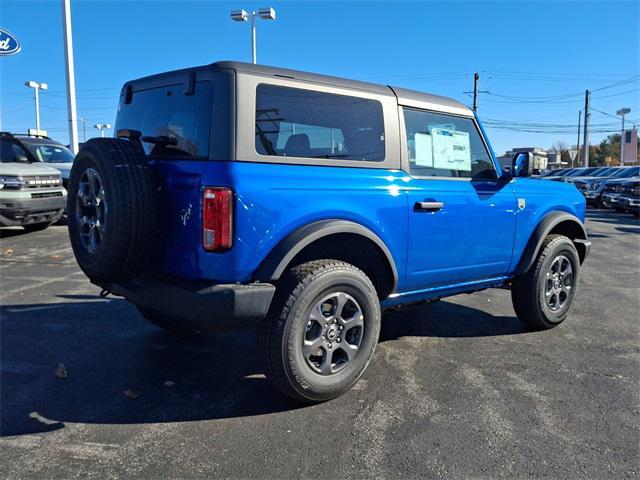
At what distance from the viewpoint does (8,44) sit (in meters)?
11.2

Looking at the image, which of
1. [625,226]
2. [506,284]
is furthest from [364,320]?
[625,226]

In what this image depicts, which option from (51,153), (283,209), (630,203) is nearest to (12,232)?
(51,153)

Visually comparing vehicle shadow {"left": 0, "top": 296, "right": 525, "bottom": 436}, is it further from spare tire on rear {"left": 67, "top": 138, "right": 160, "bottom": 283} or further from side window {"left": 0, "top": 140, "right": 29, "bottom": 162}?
side window {"left": 0, "top": 140, "right": 29, "bottom": 162}

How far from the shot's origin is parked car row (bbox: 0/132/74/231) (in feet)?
29.4

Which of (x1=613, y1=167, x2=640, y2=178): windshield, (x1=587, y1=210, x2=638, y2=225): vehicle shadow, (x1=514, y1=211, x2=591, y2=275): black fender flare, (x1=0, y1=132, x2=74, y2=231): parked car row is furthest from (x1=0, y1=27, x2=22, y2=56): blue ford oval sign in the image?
(x1=613, y1=167, x2=640, y2=178): windshield

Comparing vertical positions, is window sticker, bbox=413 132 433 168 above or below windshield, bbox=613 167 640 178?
below

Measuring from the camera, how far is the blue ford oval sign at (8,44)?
1097 centimetres

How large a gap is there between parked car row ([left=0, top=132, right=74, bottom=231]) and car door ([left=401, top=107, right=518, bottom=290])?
8001 mm

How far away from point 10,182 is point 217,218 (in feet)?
26.2

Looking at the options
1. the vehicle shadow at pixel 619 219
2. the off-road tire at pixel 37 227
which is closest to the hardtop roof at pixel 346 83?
the off-road tire at pixel 37 227

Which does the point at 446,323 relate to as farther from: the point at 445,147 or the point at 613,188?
the point at 613,188

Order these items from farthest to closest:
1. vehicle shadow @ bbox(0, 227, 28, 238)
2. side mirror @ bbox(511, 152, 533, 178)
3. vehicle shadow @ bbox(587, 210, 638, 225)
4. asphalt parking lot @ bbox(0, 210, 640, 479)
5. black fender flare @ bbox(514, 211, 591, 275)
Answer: vehicle shadow @ bbox(587, 210, 638, 225) < vehicle shadow @ bbox(0, 227, 28, 238) < black fender flare @ bbox(514, 211, 591, 275) < side mirror @ bbox(511, 152, 533, 178) < asphalt parking lot @ bbox(0, 210, 640, 479)

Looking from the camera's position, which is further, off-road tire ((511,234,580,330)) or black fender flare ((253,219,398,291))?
off-road tire ((511,234,580,330))

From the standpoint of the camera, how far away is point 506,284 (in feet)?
15.5
